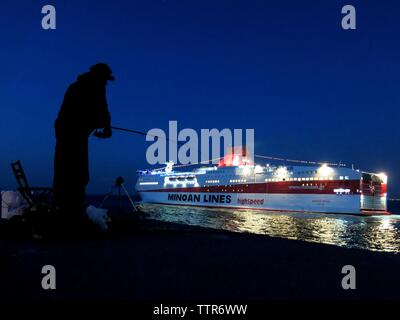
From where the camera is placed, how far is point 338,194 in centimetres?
5100

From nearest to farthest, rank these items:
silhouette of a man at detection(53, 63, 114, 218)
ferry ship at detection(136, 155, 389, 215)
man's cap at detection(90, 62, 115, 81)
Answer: silhouette of a man at detection(53, 63, 114, 218)
man's cap at detection(90, 62, 115, 81)
ferry ship at detection(136, 155, 389, 215)

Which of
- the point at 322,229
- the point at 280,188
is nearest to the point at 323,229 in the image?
the point at 322,229

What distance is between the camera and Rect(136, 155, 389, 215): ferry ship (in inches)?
1997

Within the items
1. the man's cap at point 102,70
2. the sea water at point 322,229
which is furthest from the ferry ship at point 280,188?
the man's cap at point 102,70

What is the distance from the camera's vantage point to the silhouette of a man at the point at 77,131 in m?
4.74

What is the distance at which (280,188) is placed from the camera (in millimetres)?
55500

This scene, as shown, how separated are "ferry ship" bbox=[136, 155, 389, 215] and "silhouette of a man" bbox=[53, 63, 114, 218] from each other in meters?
50.7

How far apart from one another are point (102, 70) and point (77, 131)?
951 mm

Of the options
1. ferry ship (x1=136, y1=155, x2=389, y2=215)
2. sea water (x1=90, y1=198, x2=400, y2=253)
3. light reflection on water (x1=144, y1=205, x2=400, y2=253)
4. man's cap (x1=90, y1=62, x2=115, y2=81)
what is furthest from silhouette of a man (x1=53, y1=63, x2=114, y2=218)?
ferry ship (x1=136, y1=155, x2=389, y2=215)

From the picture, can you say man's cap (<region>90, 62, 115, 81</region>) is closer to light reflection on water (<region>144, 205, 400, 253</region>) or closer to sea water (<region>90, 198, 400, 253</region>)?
sea water (<region>90, 198, 400, 253</region>)

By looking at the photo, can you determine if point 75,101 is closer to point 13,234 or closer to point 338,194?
point 13,234

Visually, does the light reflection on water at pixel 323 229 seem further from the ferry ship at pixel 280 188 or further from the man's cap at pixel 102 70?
the man's cap at pixel 102 70

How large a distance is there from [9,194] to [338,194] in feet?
168
